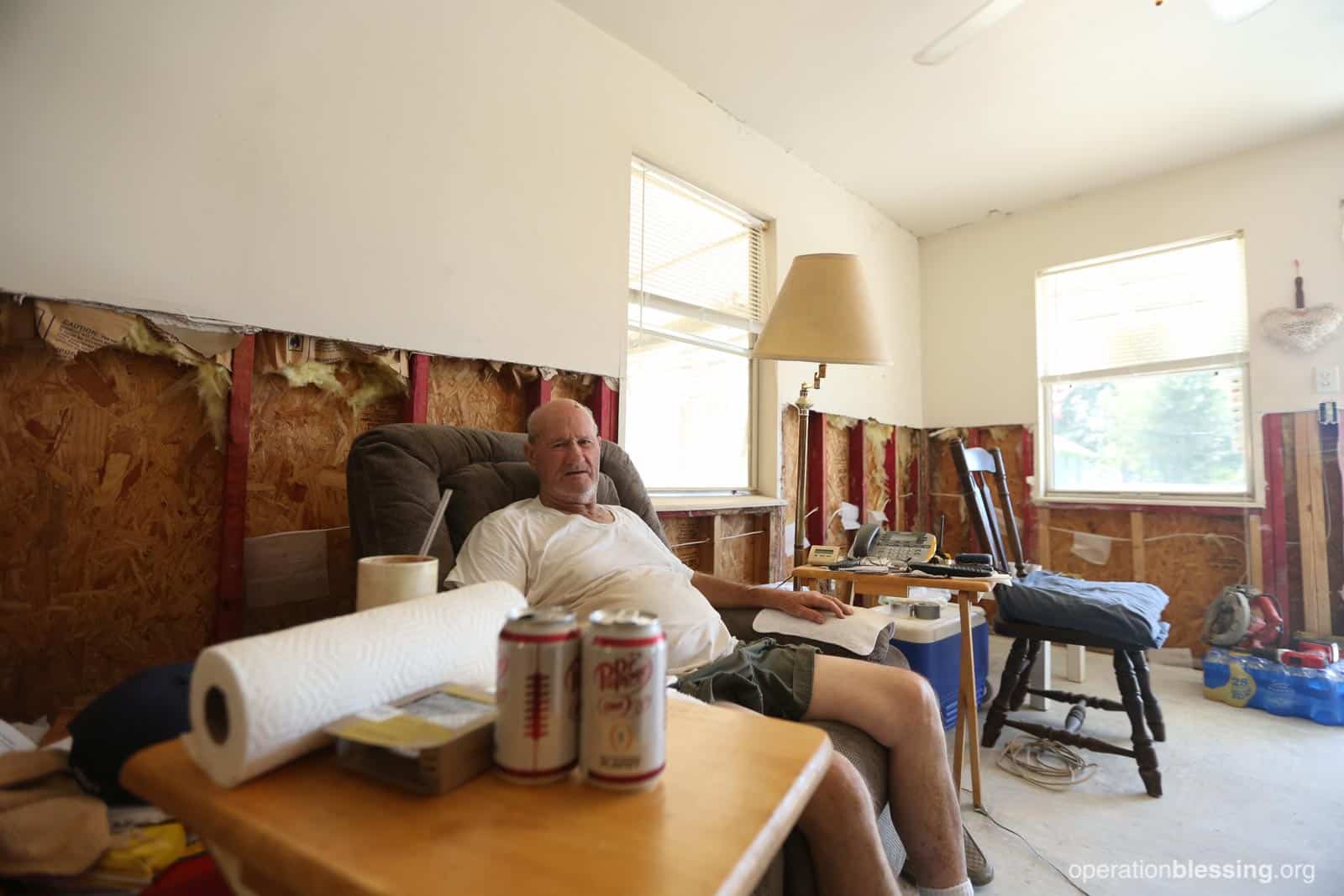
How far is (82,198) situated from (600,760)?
167 centimetres

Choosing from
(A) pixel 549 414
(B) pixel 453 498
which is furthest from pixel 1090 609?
(B) pixel 453 498

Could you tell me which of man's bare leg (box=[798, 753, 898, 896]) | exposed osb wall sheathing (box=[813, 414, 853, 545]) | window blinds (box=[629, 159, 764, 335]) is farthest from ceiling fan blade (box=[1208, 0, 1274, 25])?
man's bare leg (box=[798, 753, 898, 896])

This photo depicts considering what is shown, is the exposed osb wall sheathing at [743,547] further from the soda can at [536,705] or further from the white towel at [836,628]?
the soda can at [536,705]

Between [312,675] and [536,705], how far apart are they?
0.21 metres

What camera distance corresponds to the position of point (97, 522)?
1.42m

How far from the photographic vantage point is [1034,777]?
6.70ft

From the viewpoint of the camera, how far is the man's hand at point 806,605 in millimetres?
1577

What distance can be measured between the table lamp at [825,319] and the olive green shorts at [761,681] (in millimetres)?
1041

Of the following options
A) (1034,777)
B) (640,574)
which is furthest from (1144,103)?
(640,574)

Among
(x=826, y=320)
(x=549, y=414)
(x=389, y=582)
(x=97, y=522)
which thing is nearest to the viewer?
(x=389, y=582)

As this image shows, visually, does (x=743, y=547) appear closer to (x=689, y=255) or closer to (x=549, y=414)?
(x=689, y=255)

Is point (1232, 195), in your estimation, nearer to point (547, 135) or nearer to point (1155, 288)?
point (1155, 288)

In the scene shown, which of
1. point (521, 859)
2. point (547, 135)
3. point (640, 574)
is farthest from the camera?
point (547, 135)

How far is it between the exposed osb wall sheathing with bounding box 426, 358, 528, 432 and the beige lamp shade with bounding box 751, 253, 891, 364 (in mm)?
858
